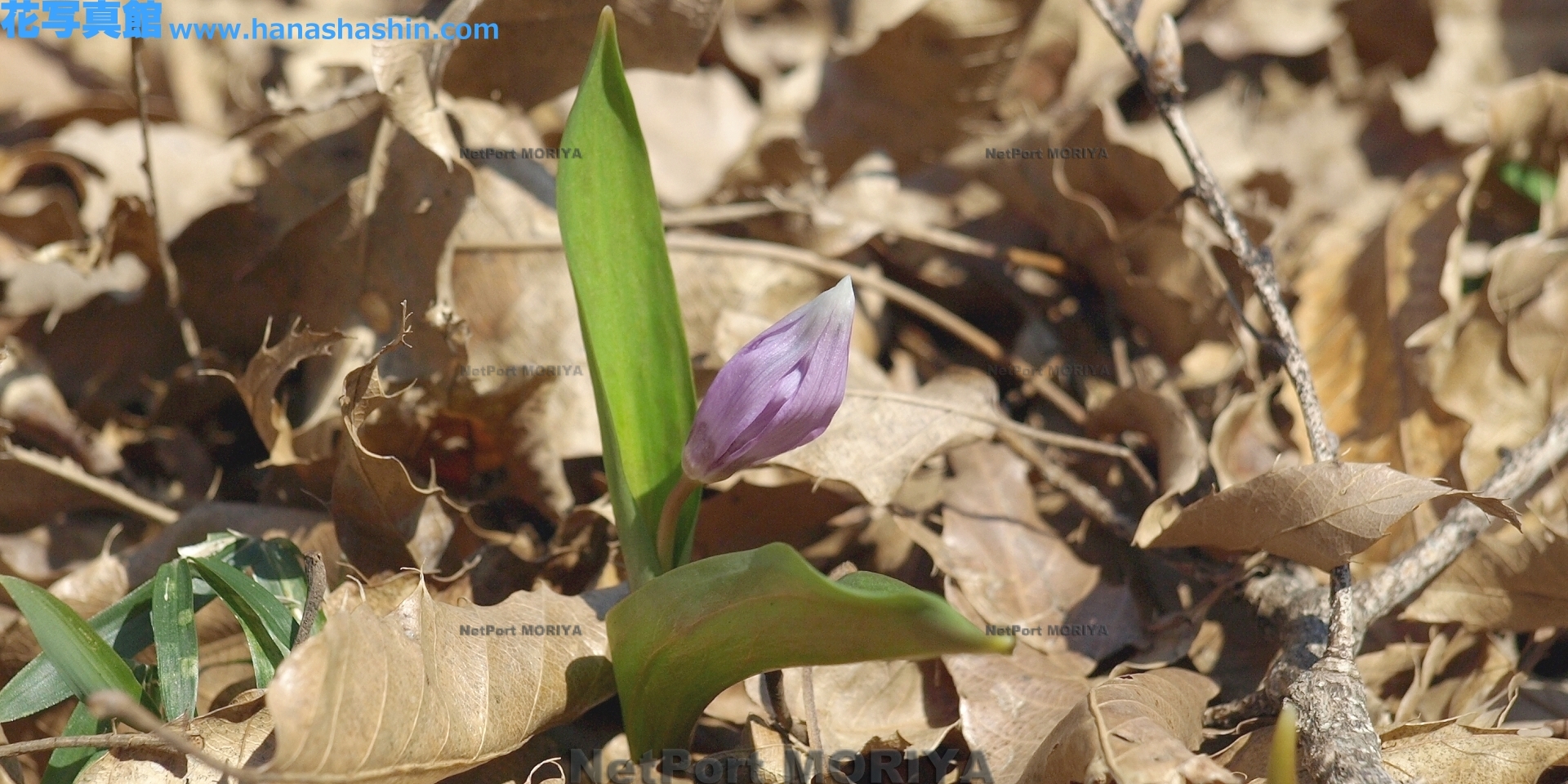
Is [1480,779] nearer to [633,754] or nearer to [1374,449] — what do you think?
[1374,449]

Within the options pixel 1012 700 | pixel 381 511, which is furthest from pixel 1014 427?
pixel 381 511

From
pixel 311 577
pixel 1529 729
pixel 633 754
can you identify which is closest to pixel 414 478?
pixel 311 577

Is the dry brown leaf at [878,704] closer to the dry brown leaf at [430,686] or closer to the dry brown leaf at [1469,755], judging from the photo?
the dry brown leaf at [430,686]

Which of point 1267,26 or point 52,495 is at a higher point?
point 1267,26

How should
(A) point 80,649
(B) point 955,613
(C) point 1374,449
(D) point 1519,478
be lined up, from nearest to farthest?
1. (B) point 955,613
2. (A) point 80,649
3. (D) point 1519,478
4. (C) point 1374,449

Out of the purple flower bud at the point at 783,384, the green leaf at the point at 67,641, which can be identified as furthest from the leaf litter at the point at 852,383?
the purple flower bud at the point at 783,384

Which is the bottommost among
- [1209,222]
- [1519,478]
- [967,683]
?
[967,683]

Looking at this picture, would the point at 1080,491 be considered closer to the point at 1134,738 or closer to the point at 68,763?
the point at 1134,738
